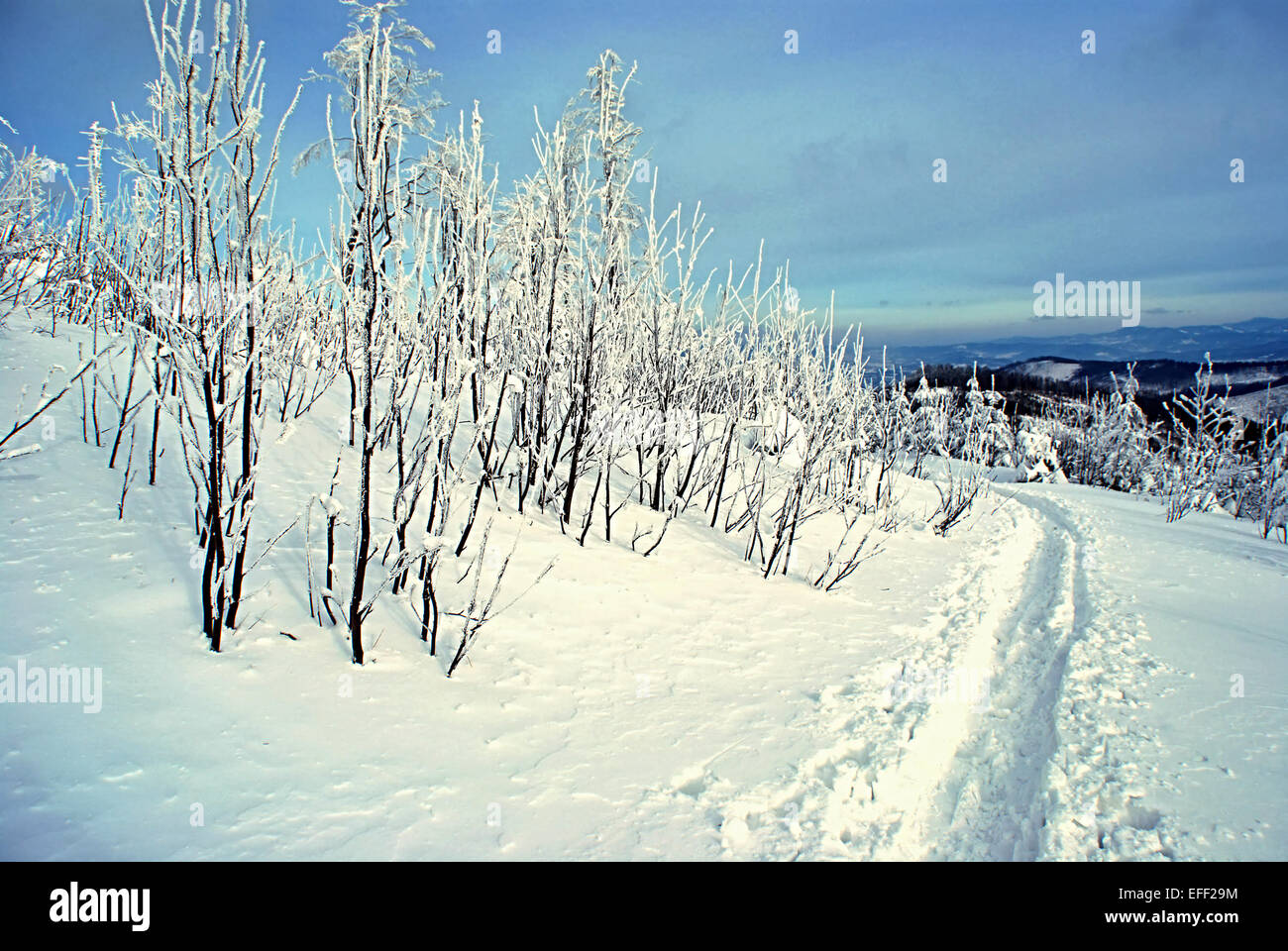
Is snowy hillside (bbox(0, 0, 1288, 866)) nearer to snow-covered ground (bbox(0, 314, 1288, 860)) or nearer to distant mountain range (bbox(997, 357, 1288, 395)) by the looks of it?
snow-covered ground (bbox(0, 314, 1288, 860))

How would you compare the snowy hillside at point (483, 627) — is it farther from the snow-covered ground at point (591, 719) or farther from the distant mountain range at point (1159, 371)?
the distant mountain range at point (1159, 371)

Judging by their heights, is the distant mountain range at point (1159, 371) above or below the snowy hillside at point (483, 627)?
above

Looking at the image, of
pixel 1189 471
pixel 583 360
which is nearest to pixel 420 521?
pixel 583 360

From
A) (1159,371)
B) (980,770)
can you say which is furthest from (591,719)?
(1159,371)

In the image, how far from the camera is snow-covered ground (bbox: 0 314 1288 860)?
2.06 metres

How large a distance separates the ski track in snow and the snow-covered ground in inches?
0.6

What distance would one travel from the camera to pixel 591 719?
295cm

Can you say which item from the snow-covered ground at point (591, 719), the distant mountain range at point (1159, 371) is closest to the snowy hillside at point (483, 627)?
the snow-covered ground at point (591, 719)

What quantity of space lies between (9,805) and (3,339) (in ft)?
22.4

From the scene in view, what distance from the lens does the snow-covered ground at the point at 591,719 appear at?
206cm

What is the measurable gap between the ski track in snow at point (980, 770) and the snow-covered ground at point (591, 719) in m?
0.02

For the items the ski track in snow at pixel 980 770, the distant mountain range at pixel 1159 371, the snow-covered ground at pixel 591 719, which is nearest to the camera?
Answer: the snow-covered ground at pixel 591 719
